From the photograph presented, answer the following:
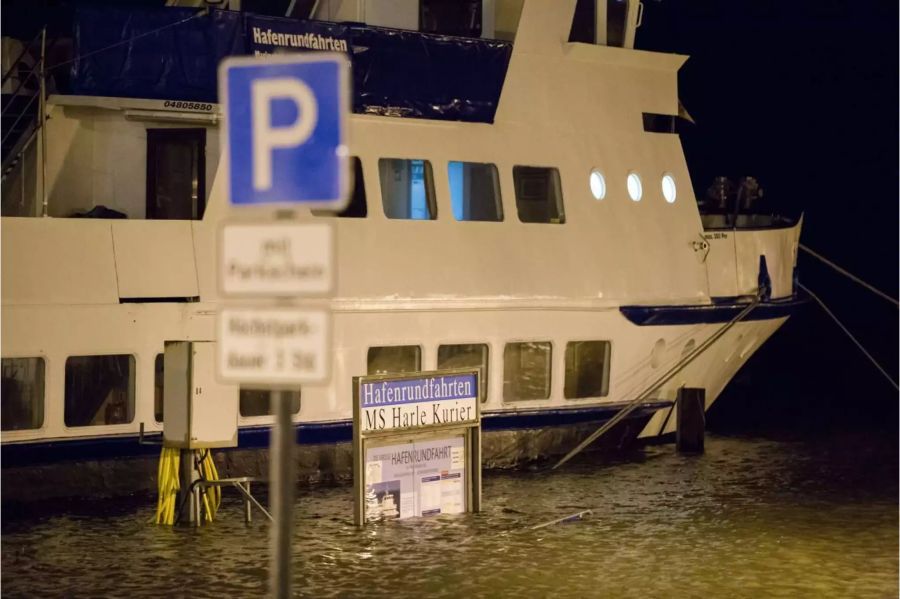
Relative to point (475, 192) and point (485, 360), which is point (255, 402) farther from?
point (475, 192)

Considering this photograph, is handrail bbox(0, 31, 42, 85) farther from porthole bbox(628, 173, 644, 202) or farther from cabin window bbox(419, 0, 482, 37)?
porthole bbox(628, 173, 644, 202)

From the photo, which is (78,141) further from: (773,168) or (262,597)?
(773,168)

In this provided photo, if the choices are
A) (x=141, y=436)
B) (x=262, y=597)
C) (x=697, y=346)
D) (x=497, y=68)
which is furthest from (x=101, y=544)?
(x=697, y=346)

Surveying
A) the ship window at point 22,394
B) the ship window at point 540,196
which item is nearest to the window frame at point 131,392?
the ship window at point 22,394

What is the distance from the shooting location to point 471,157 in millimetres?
17688

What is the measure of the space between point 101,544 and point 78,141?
16.6ft

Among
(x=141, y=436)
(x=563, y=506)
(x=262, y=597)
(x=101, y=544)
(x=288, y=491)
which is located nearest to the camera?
(x=288, y=491)

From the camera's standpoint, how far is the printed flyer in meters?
13.9

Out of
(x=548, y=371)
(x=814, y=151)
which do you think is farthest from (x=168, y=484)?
(x=814, y=151)

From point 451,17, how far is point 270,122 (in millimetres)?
12402

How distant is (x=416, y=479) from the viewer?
46.7 feet

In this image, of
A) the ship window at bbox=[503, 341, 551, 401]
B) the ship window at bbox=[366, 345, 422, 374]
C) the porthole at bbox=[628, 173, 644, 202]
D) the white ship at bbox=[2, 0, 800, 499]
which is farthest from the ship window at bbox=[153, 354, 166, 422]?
the porthole at bbox=[628, 173, 644, 202]

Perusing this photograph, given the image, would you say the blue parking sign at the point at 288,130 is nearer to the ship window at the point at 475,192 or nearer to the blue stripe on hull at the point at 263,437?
the blue stripe on hull at the point at 263,437

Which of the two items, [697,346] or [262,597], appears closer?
[262,597]
